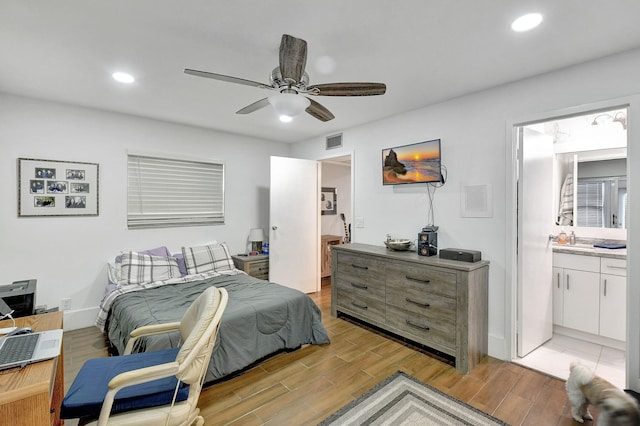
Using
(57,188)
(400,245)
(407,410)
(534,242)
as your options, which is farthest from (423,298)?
(57,188)

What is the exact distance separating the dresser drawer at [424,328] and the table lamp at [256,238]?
2395mm

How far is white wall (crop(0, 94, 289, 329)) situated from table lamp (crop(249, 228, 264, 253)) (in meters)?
0.66

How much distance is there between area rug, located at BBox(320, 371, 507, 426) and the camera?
1927 millimetres

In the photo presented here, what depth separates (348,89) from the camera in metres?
1.97

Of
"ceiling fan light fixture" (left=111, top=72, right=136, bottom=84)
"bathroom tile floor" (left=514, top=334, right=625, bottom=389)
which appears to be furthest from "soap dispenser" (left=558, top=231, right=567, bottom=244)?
"ceiling fan light fixture" (left=111, top=72, right=136, bottom=84)

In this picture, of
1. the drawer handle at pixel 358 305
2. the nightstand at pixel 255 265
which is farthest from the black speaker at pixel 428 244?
the nightstand at pixel 255 265

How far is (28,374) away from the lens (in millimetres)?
1136

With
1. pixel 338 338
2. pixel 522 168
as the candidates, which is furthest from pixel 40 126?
pixel 522 168

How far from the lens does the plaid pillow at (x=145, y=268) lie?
3.31m

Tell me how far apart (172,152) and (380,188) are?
2.88 metres

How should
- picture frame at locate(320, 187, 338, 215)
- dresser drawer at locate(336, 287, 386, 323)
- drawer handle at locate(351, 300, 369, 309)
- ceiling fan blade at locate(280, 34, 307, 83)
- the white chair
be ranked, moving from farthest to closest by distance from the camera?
1. picture frame at locate(320, 187, 338, 215)
2. drawer handle at locate(351, 300, 369, 309)
3. dresser drawer at locate(336, 287, 386, 323)
4. ceiling fan blade at locate(280, 34, 307, 83)
5. the white chair

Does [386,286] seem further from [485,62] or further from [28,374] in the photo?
[28,374]

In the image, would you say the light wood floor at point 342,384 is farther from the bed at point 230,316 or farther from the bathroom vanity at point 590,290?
the bathroom vanity at point 590,290

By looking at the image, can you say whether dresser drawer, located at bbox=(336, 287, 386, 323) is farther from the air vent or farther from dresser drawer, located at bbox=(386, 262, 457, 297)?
the air vent
